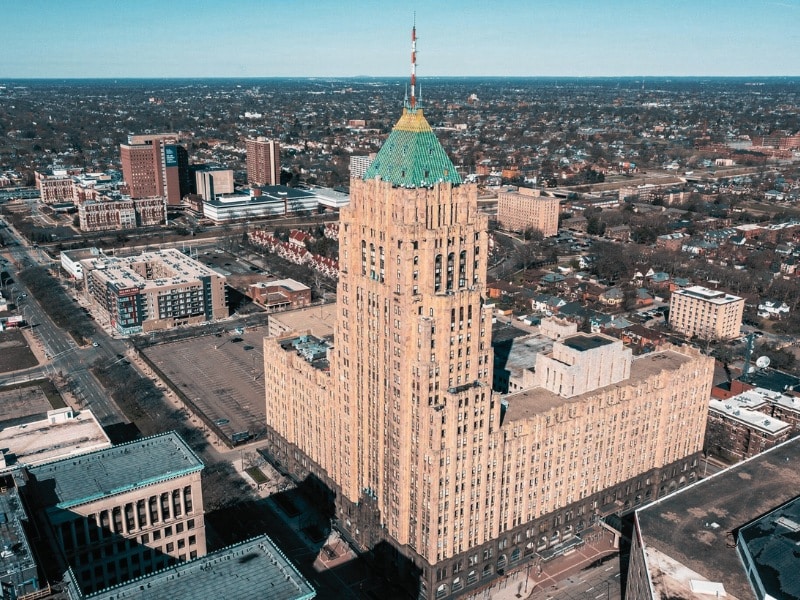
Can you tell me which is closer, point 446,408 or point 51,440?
point 446,408

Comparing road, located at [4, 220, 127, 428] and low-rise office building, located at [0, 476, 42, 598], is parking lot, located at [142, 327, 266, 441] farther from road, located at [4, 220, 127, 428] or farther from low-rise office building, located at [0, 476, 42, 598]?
low-rise office building, located at [0, 476, 42, 598]

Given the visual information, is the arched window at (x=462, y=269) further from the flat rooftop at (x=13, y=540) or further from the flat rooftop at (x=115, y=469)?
the flat rooftop at (x=13, y=540)

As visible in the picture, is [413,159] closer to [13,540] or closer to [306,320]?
[13,540]

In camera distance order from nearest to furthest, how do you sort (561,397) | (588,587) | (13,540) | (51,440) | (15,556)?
(15,556) < (13,540) < (588,587) < (51,440) < (561,397)

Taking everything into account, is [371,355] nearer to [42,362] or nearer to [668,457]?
[668,457]

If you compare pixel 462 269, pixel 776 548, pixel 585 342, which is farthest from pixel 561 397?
pixel 776 548

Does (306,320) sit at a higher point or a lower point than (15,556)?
lower

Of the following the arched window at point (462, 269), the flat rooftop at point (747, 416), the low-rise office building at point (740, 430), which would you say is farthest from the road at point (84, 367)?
the flat rooftop at point (747, 416)
